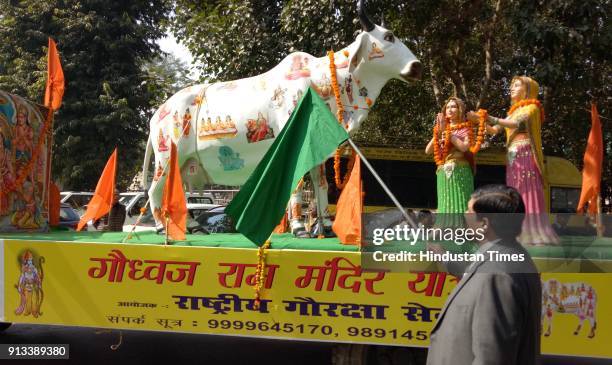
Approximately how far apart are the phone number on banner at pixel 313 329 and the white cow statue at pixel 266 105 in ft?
3.98

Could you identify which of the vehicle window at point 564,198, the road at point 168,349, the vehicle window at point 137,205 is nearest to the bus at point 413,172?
the vehicle window at point 564,198

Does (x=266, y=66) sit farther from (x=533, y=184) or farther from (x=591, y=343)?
(x=591, y=343)

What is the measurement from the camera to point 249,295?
453 cm

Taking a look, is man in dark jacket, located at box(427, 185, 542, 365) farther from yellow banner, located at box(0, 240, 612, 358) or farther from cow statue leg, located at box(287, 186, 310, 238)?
cow statue leg, located at box(287, 186, 310, 238)

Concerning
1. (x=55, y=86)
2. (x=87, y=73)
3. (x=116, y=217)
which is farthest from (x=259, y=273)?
(x=87, y=73)

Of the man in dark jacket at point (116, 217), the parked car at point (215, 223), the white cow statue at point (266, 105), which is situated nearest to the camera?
the white cow statue at point (266, 105)

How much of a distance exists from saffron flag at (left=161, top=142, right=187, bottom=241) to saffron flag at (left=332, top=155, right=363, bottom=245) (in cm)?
120

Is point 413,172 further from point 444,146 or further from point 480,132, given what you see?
point 480,132

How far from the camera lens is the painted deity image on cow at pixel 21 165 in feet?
19.1

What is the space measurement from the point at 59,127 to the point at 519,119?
1559 cm

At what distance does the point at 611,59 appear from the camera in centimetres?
959

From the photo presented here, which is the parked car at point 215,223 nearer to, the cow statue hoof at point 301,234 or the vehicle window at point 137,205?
the cow statue hoof at point 301,234

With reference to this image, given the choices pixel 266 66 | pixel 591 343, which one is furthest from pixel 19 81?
pixel 591 343

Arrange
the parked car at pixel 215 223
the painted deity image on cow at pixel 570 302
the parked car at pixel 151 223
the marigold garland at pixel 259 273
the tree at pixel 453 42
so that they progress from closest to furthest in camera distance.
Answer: the painted deity image on cow at pixel 570 302 < the marigold garland at pixel 259 273 < the parked car at pixel 151 223 < the parked car at pixel 215 223 < the tree at pixel 453 42
